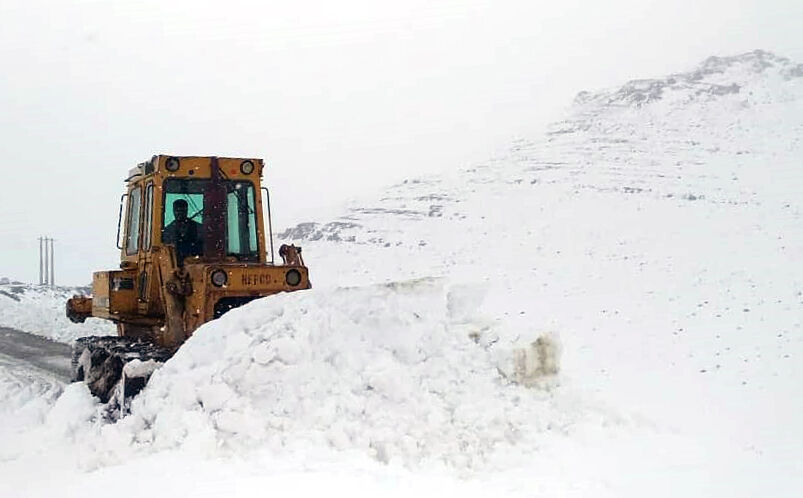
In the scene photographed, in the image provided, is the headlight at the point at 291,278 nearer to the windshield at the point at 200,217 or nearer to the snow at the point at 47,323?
the windshield at the point at 200,217

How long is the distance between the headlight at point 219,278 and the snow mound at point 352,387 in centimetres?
109

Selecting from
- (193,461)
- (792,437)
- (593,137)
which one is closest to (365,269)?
(792,437)

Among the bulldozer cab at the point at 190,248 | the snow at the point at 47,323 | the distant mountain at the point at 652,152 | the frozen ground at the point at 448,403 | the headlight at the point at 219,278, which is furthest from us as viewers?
the distant mountain at the point at 652,152

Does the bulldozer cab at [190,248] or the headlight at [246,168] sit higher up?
the headlight at [246,168]

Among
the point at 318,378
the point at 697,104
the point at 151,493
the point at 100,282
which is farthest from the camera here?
the point at 697,104

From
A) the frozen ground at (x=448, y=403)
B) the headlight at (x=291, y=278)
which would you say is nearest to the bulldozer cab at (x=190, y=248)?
the headlight at (x=291, y=278)

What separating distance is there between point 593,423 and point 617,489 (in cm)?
93

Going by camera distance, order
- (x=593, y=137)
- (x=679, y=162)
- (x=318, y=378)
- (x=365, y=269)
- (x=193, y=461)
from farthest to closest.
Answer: (x=593, y=137) < (x=679, y=162) < (x=365, y=269) < (x=318, y=378) < (x=193, y=461)

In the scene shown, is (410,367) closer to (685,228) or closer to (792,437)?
(792,437)

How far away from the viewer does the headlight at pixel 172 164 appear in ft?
27.8

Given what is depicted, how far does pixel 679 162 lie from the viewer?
40.9 metres

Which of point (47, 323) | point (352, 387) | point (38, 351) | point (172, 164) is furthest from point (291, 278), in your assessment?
point (47, 323)

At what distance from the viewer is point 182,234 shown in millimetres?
8570

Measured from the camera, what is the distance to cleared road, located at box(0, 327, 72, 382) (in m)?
12.8
